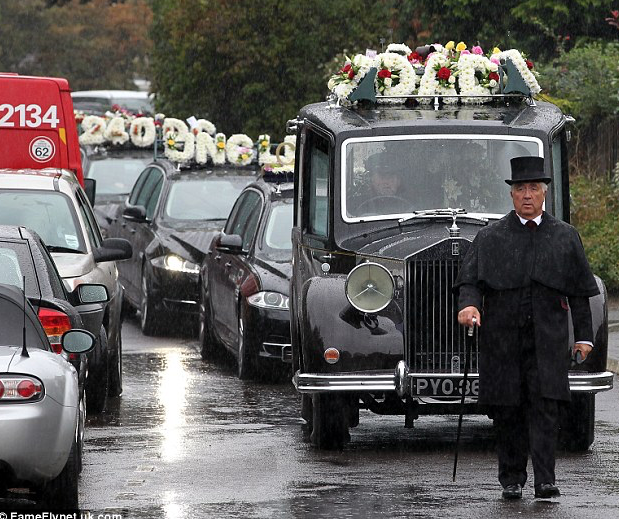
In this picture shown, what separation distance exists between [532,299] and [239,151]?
1131 centimetres

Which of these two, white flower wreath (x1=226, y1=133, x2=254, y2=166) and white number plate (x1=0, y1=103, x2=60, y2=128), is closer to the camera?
white number plate (x1=0, y1=103, x2=60, y2=128)

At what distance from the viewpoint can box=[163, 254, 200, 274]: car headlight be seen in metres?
18.5

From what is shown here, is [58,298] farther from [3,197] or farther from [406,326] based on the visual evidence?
[3,197]

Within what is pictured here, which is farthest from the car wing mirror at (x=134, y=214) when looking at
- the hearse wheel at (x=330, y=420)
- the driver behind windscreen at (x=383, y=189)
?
the hearse wheel at (x=330, y=420)

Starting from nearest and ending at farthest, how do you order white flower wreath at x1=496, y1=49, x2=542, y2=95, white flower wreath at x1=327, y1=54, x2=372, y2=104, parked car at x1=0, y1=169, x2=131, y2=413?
1. white flower wreath at x1=327, y1=54, x2=372, y2=104
2. white flower wreath at x1=496, y1=49, x2=542, y2=95
3. parked car at x1=0, y1=169, x2=131, y2=413

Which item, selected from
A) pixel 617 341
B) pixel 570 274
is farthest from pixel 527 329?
pixel 617 341

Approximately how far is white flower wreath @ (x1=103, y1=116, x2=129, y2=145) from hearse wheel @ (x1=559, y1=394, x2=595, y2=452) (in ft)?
51.1

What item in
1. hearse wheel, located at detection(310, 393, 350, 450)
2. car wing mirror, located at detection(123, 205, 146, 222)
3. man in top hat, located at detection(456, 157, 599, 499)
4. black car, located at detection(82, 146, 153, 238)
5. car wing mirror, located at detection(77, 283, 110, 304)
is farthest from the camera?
black car, located at detection(82, 146, 153, 238)

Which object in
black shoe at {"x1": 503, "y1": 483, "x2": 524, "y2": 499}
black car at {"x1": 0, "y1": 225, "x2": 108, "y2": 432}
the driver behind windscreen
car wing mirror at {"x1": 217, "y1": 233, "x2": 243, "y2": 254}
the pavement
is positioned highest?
the driver behind windscreen

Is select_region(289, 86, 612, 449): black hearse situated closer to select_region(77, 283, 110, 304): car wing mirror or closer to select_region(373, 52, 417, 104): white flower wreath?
select_region(373, 52, 417, 104): white flower wreath

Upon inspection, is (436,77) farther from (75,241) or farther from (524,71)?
(75,241)

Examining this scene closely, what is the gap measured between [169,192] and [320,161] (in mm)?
7619

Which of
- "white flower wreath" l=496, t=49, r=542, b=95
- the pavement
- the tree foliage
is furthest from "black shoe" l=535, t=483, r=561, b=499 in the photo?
the tree foliage

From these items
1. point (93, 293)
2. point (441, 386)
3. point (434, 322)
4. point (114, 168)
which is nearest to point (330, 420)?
point (441, 386)
